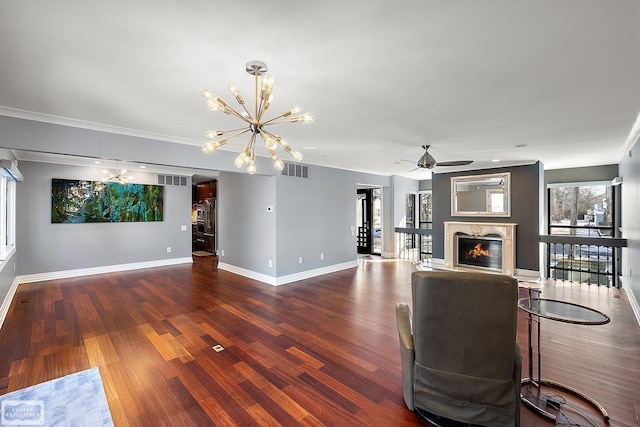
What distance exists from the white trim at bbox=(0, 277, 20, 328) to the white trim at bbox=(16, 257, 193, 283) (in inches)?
9.9

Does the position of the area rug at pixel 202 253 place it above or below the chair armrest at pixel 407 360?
below

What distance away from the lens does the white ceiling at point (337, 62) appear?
1.62 meters

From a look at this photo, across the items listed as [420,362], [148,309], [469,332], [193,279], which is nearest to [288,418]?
[420,362]

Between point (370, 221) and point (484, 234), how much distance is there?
3.59 metres

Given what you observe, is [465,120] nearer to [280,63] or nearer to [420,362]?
[280,63]

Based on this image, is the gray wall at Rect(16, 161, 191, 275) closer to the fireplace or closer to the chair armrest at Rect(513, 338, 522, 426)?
the fireplace

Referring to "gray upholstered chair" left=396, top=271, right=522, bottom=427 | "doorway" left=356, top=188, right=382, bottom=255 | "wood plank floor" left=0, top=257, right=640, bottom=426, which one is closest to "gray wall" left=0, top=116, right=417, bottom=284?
"wood plank floor" left=0, top=257, right=640, bottom=426

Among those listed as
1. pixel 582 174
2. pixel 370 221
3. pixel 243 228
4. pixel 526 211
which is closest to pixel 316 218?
pixel 243 228

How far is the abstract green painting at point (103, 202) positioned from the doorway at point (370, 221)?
6.14 metres

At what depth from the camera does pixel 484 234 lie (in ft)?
23.6

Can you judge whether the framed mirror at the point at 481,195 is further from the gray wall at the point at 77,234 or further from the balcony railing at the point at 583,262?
the gray wall at the point at 77,234

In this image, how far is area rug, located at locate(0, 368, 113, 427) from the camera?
2125 millimetres

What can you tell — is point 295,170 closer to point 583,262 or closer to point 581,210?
point 581,210

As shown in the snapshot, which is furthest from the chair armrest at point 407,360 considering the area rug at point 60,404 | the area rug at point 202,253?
the area rug at point 202,253
